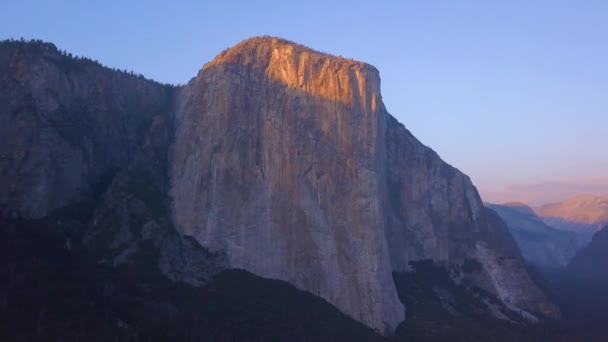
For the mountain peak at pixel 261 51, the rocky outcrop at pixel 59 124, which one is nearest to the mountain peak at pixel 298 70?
the mountain peak at pixel 261 51

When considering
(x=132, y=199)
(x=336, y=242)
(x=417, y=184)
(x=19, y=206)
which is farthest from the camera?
(x=417, y=184)

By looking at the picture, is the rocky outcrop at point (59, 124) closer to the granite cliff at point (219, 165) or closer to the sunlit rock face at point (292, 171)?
the granite cliff at point (219, 165)

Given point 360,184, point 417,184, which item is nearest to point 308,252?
point 360,184

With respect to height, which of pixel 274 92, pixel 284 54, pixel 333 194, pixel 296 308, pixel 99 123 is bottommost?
pixel 296 308

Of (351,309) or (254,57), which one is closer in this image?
(351,309)

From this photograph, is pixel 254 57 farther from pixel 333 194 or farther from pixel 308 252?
pixel 308 252

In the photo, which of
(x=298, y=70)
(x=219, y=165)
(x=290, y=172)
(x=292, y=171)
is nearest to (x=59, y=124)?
(x=219, y=165)

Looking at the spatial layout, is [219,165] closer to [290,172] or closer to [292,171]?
[290,172]
